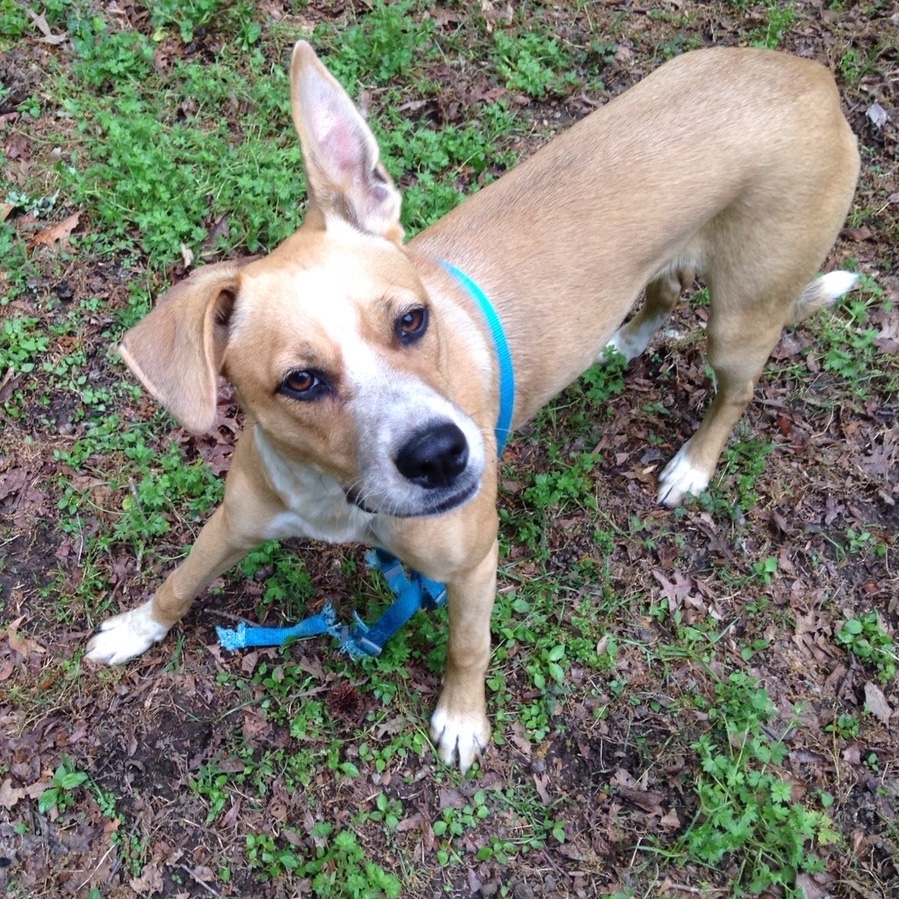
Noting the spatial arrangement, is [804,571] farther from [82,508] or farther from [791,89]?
[82,508]

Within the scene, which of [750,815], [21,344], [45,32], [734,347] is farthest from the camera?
[45,32]

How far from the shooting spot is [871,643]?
172 inches

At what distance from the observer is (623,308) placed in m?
3.89

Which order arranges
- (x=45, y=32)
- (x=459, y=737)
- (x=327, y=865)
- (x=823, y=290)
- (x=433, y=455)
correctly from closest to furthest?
(x=433, y=455) < (x=327, y=865) < (x=459, y=737) < (x=823, y=290) < (x=45, y=32)

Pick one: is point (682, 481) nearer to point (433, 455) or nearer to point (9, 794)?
point (433, 455)

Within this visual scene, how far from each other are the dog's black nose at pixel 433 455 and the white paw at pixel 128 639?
212 centimetres

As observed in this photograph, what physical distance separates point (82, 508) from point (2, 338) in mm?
1220

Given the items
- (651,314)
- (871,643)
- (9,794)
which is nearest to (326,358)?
(9,794)

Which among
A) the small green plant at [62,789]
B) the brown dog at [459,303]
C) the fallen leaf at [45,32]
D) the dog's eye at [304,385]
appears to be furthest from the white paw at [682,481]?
the fallen leaf at [45,32]

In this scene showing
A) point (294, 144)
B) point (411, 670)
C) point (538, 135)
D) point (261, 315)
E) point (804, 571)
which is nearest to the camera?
point (261, 315)

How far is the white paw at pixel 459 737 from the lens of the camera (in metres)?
3.94

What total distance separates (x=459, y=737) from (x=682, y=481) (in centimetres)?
198

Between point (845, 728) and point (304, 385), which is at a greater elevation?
point (304, 385)

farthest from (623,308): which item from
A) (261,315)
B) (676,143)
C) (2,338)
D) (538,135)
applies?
(2,338)
